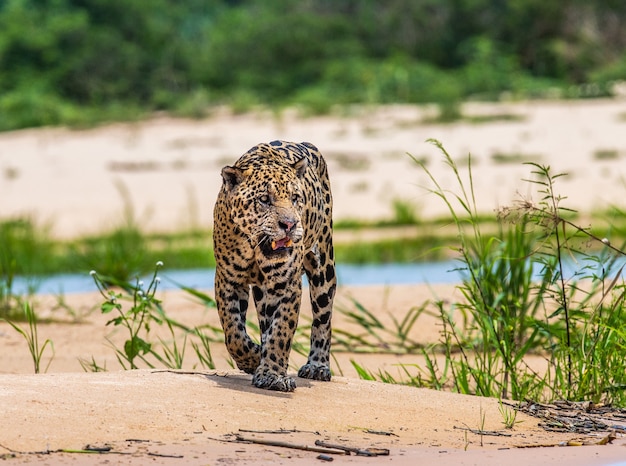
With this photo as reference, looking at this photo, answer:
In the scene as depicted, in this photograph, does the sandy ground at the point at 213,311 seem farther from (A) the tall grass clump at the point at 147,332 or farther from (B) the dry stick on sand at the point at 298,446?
(A) the tall grass clump at the point at 147,332

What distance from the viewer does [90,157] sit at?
20.4m

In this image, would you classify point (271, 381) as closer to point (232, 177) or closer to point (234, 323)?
point (234, 323)

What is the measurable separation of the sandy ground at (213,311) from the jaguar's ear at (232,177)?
32.0 inches

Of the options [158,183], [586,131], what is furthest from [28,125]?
[586,131]

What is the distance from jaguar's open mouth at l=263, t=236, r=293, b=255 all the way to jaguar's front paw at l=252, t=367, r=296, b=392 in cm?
48

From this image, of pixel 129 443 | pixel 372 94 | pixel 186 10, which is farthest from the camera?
pixel 186 10

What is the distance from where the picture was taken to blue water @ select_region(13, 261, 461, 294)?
492 inches

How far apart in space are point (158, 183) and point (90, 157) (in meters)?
2.02

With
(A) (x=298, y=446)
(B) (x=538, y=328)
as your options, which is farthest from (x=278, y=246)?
(B) (x=538, y=328)

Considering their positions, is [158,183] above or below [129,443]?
above

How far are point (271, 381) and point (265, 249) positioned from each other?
54cm

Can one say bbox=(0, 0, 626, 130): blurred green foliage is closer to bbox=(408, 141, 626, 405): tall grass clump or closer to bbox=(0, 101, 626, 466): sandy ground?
bbox=(0, 101, 626, 466): sandy ground

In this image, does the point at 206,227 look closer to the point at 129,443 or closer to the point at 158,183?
the point at 158,183

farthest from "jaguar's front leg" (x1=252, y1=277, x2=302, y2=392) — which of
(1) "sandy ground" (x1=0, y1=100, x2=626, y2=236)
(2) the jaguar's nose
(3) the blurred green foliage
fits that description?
(3) the blurred green foliage
